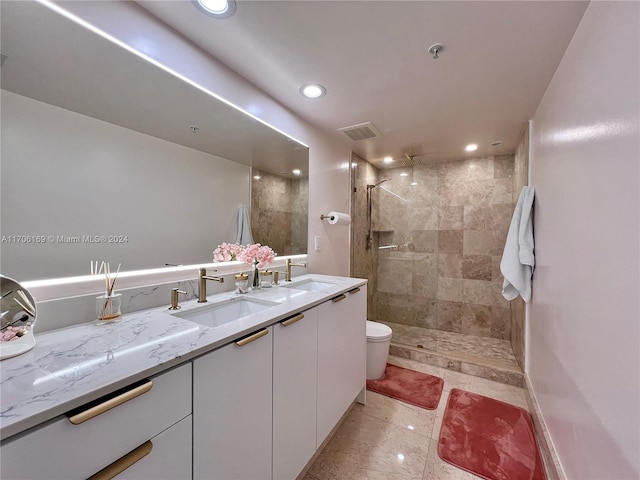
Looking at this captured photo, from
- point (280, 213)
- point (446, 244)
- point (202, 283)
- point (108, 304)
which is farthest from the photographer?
point (446, 244)

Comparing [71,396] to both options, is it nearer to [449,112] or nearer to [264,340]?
[264,340]

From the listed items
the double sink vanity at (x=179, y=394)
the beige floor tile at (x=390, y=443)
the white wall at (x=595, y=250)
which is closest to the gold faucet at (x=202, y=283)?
the double sink vanity at (x=179, y=394)

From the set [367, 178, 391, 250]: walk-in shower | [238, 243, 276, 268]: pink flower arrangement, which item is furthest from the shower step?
[238, 243, 276, 268]: pink flower arrangement

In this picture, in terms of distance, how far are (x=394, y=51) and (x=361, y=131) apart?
0.98 meters

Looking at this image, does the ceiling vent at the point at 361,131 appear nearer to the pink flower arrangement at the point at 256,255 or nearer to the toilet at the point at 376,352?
the pink flower arrangement at the point at 256,255

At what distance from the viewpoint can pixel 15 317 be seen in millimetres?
793

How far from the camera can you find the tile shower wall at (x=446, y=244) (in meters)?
2.99

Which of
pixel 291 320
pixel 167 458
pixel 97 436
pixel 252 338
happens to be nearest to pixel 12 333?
pixel 97 436

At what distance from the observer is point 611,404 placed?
836 mm

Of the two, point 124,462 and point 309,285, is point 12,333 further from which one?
point 309,285

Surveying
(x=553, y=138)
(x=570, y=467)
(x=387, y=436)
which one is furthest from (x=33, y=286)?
(x=553, y=138)

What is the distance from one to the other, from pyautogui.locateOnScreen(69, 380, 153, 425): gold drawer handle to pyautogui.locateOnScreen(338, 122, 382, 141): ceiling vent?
7.18 feet

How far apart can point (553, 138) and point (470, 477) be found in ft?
6.35

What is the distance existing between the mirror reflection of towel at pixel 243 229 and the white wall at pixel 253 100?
0.61 m
